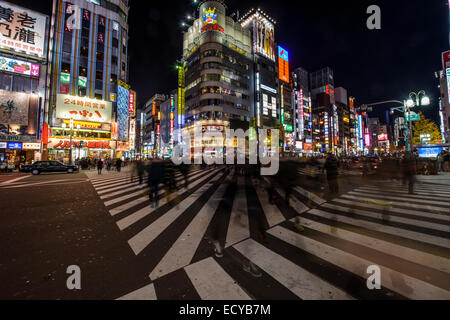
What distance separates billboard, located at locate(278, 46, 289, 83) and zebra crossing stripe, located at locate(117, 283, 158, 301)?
74.9 m

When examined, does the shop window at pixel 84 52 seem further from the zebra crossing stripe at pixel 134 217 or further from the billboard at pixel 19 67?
the zebra crossing stripe at pixel 134 217

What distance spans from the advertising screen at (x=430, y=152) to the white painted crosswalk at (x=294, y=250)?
2047 centimetres

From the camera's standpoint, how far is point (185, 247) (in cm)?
351

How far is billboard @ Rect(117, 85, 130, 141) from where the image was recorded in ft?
124

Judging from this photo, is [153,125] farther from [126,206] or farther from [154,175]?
[126,206]

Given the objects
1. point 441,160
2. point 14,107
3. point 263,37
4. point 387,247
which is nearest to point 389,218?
point 387,247

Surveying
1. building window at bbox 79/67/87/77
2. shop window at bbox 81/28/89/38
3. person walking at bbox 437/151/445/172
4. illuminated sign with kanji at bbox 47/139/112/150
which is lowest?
person walking at bbox 437/151/445/172

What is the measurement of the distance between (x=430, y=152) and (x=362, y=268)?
27324 mm

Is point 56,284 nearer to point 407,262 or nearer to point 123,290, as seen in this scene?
point 123,290

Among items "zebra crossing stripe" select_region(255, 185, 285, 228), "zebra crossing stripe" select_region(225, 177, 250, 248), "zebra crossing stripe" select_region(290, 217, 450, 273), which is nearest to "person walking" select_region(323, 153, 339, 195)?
"zebra crossing stripe" select_region(255, 185, 285, 228)

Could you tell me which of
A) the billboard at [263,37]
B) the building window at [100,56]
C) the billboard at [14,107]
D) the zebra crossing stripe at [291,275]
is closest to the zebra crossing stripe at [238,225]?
the zebra crossing stripe at [291,275]

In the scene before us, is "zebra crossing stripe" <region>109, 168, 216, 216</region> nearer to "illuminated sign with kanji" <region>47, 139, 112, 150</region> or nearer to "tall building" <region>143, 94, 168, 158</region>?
"illuminated sign with kanji" <region>47, 139, 112, 150</region>

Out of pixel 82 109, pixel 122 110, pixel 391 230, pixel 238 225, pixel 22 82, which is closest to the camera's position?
pixel 391 230
